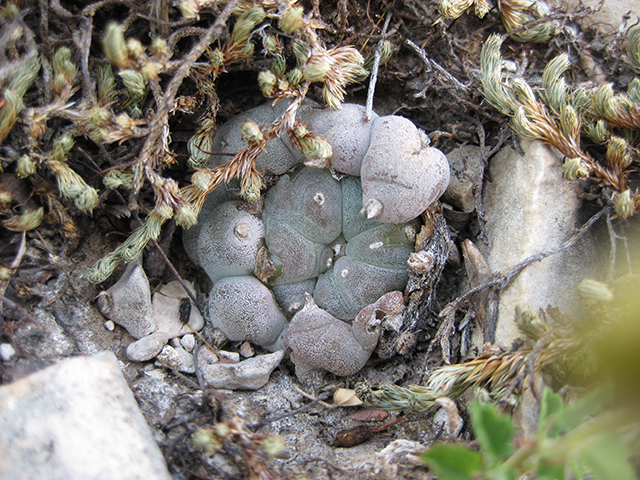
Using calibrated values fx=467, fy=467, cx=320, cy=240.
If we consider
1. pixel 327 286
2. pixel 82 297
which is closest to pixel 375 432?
pixel 327 286

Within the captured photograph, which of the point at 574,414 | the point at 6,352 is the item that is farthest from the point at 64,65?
the point at 574,414

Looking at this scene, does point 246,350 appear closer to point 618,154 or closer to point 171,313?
point 171,313

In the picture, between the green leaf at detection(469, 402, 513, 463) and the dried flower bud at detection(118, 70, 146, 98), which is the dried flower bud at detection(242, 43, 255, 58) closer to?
the dried flower bud at detection(118, 70, 146, 98)

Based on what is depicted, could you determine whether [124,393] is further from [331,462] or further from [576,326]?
[576,326]

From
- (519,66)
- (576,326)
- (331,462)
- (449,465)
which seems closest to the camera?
(449,465)

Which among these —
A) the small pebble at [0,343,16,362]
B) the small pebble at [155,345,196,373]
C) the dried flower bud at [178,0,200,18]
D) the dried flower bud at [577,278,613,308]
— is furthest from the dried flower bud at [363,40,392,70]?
the small pebble at [0,343,16,362]
